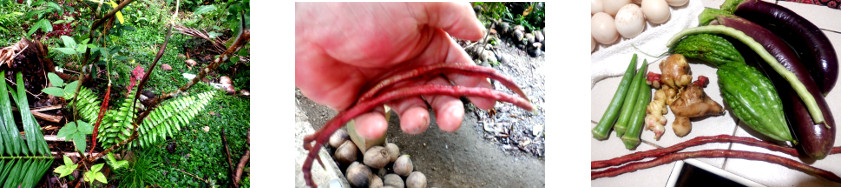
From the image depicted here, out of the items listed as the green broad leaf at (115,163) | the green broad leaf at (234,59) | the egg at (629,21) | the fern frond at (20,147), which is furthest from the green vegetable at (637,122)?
the fern frond at (20,147)

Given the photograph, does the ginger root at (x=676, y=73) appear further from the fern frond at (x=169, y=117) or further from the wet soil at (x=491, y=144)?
the fern frond at (x=169, y=117)

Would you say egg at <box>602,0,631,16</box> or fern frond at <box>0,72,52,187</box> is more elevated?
egg at <box>602,0,631,16</box>

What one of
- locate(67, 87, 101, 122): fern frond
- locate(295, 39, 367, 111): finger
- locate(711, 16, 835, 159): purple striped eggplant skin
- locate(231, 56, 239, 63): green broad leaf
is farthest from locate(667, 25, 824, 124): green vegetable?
locate(67, 87, 101, 122): fern frond

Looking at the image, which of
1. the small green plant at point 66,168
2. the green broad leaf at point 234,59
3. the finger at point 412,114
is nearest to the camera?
the finger at point 412,114

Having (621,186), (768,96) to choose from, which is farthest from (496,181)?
(768,96)

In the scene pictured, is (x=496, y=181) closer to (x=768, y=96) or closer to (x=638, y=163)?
(x=638, y=163)

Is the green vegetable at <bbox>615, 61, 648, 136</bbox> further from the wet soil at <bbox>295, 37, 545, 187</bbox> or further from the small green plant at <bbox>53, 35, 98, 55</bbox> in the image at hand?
the small green plant at <bbox>53, 35, 98, 55</bbox>

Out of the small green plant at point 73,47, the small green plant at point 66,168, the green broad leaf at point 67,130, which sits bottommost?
the small green plant at point 66,168

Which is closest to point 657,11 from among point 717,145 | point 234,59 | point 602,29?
point 602,29
